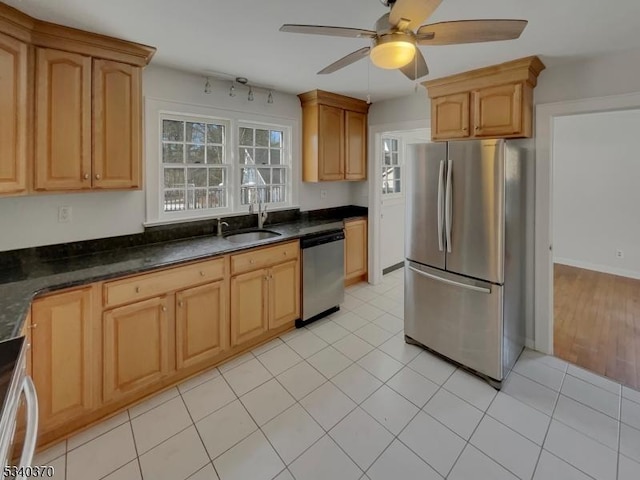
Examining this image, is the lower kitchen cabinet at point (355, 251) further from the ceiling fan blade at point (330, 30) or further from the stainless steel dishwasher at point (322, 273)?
the ceiling fan blade at point (330, 30)

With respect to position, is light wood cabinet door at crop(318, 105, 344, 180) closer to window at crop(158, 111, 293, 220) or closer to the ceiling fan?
window at crop(158, 111, 293, 220)

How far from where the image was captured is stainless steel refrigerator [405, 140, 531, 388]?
2.29 m

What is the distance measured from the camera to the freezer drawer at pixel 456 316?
2.35 metres

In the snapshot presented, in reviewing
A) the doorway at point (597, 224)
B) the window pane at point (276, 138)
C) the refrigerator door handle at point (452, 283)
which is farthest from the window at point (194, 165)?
the doorway at point (597, 224)

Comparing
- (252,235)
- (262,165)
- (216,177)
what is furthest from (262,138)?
(252,235)

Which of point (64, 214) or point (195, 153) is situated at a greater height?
point (195, 153)

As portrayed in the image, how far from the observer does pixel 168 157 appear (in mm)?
2863

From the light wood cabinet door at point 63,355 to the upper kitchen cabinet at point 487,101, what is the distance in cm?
307

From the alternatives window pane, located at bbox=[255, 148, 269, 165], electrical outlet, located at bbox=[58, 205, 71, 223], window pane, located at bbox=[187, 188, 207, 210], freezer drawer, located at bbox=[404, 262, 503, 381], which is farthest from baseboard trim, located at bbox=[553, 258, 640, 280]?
electrical outlet, located at bbox=[58, 205, 71, 223]

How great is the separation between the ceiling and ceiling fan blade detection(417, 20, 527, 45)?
41cm

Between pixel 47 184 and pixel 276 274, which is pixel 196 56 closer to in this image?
pixel 47 184

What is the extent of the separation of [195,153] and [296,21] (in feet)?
5.22

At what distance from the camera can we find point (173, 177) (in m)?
2.92

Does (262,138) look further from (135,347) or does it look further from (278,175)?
(135,347)
